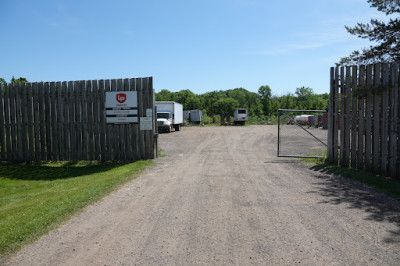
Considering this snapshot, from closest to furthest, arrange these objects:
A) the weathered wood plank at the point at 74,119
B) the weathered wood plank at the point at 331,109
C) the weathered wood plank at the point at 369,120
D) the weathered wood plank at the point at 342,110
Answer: the weathered wood plank at the point at 369,120 → the weathered wood plank at the point at 342,110 → the weathered wood plank at the point at 331,109 → the weathered wood plank at the point at 74,119

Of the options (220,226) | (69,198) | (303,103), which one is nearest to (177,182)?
(69,198)

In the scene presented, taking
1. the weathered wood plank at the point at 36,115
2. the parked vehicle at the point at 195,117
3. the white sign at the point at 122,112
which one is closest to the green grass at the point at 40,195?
the weathered wood plank at the point at 36,115

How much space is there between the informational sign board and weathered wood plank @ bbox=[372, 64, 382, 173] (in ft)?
26.3

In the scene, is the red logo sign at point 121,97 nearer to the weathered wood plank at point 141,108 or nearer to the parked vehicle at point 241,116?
the weathered wood plank at point 141,108

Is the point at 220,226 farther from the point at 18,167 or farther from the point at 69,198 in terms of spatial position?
the point at 18,167

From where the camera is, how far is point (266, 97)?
111 metres

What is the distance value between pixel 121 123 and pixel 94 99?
4.76 feet

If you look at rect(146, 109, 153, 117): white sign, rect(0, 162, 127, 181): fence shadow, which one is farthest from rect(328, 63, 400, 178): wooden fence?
rect(0, 162, 127, 181): fence shadow

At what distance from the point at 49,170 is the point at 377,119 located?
11139mm

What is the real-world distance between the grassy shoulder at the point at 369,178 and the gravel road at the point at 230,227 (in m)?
0.42

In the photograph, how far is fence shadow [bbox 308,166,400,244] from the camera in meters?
4.81

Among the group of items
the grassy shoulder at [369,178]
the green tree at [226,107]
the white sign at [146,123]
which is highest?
the green tree at [226,107]

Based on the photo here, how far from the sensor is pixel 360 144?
8750 millimetres

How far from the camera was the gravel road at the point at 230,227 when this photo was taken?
3.54m
